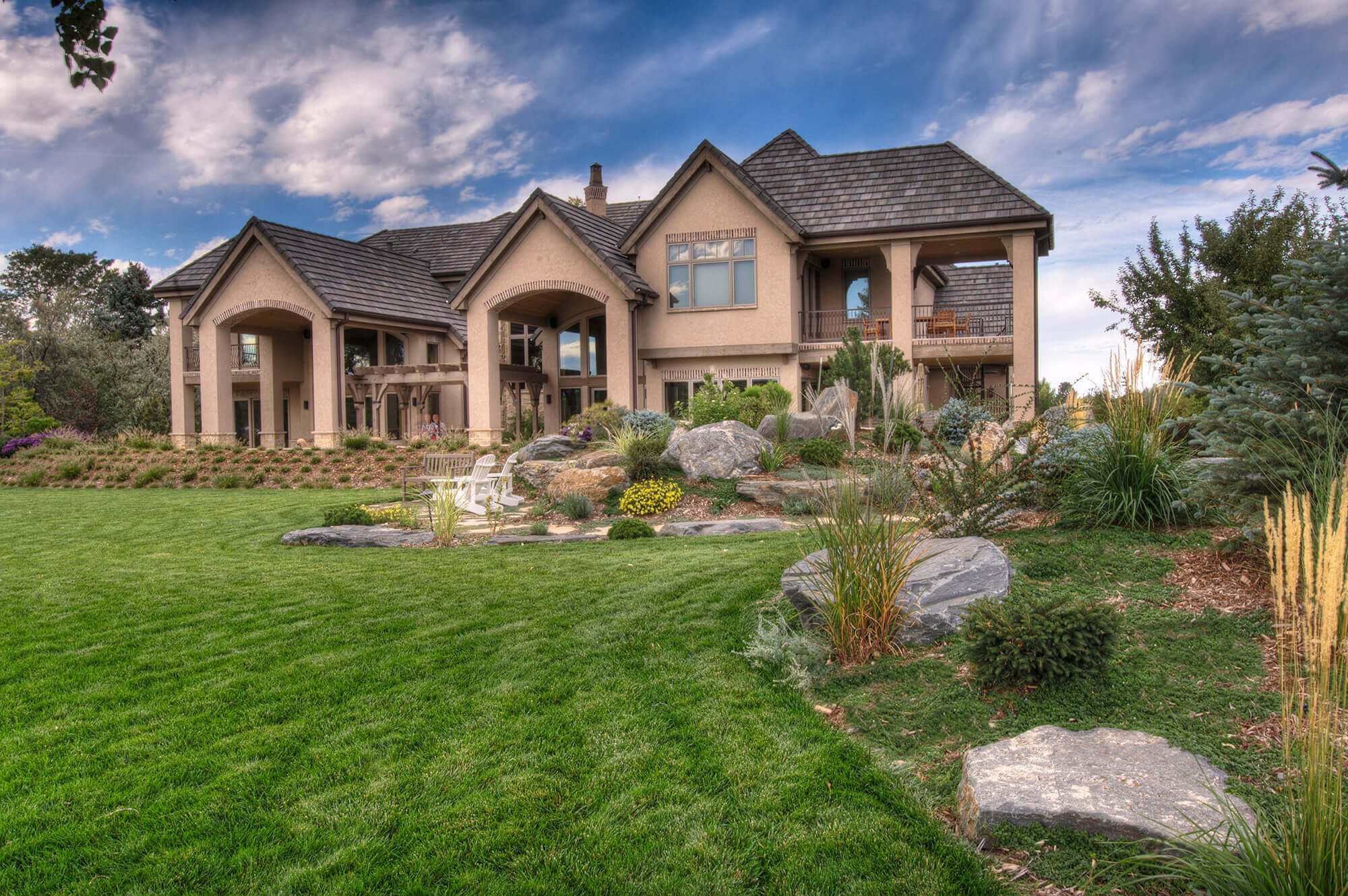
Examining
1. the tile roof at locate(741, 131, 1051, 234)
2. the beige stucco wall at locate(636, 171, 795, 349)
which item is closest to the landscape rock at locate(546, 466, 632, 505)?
the beige stucco wall at locate(636, 171, 795, 349)

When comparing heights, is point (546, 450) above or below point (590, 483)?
above

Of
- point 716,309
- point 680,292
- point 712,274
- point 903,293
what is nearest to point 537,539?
point 716,309

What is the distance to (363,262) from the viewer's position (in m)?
25.0

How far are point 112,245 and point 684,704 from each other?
54.1 m

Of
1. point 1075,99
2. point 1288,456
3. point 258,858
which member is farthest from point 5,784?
point 1075,99

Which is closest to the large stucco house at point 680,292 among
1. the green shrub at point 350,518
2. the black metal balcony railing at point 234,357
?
→ the black metal balcony railing at point 234,357

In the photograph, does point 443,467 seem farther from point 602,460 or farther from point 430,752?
Result: point 430,752

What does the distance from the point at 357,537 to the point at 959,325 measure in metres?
16.5

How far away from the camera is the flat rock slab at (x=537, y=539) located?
9.66 metres

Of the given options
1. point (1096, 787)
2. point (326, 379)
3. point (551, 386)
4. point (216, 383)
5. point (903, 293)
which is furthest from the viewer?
point (551, 386)

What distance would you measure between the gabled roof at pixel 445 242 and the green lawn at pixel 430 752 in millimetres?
22752

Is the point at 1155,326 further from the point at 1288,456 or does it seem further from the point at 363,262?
the point at 363,262

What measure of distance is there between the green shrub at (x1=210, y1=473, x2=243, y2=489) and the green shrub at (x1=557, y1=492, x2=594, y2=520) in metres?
10.8

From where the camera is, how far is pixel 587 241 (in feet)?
65.4
